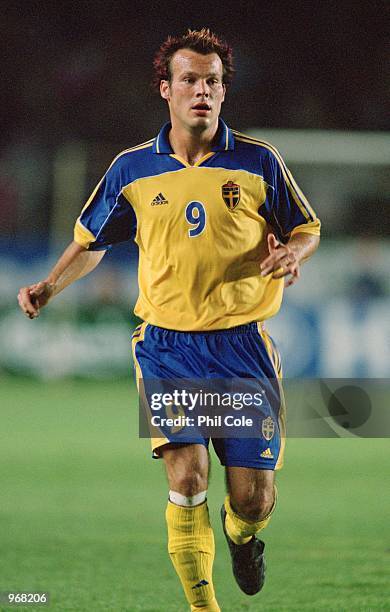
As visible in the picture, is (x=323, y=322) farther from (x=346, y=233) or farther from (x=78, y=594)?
(x=78, y=594)

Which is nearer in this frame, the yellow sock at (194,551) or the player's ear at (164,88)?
the yellow sock at (194,551)

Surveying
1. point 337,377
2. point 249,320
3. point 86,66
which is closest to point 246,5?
point 86,66

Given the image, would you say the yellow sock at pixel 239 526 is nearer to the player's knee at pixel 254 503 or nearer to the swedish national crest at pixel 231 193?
the player's knee at pixel 254 503

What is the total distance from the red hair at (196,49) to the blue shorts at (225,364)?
912 mm

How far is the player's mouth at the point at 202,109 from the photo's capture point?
3.68 meters

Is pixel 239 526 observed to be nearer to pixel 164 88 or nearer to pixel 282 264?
pixel 282 264

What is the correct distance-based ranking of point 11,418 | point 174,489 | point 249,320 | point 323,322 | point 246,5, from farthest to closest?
1. point 323,322
2. point 246,5
3. point 11,418
4. point 249,320
5. point 174,489

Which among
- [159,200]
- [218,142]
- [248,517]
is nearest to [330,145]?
[218,142]

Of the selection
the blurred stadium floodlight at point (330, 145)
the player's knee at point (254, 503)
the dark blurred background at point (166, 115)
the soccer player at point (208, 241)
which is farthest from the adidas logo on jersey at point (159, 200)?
the blurred stadium floodlight at point (330, 145)

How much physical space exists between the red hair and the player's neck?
18cm

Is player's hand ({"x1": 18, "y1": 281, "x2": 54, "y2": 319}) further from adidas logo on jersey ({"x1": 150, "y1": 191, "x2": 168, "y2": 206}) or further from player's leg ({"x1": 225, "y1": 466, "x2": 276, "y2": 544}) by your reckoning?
player's leg ({"x1": 225, "y1": 466, "x2": 276, "y2": 544})

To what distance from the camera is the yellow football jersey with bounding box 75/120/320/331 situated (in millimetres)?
3766

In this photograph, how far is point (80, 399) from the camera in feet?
35.9

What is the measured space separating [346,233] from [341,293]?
0.92m
